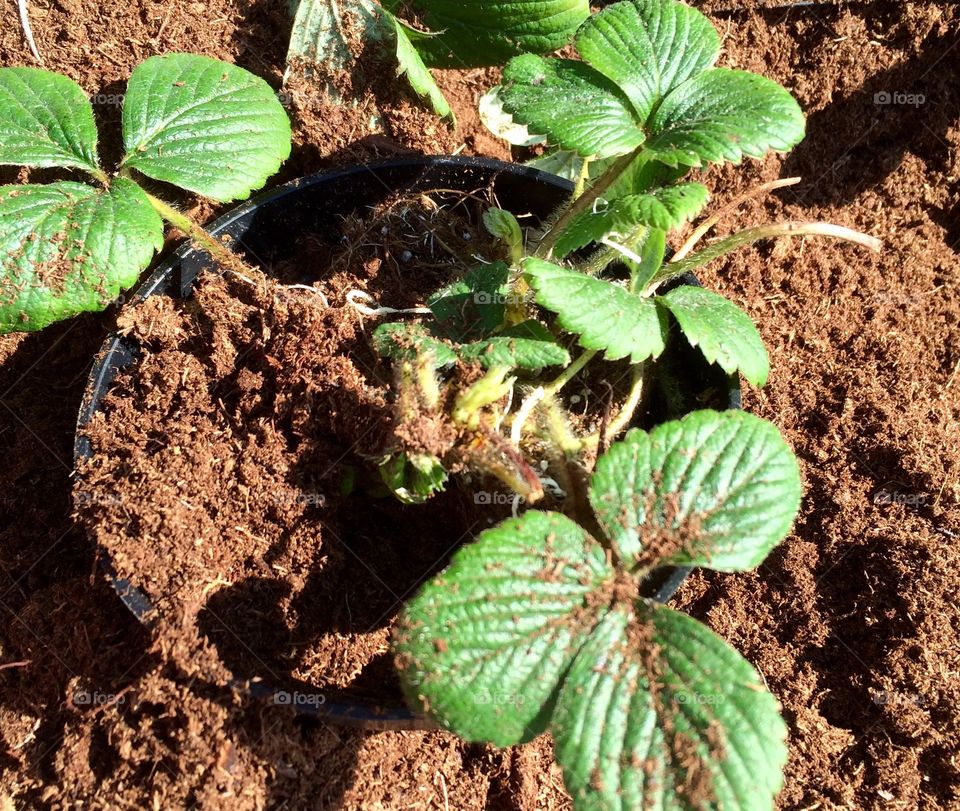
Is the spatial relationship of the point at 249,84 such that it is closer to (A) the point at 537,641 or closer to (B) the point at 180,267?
(B) the point at 180,267

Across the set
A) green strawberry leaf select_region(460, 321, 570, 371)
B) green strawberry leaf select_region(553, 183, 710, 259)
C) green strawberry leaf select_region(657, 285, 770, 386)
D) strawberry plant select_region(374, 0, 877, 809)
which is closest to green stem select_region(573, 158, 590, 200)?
strawberry plant select_region(374, 0, 877, 809)

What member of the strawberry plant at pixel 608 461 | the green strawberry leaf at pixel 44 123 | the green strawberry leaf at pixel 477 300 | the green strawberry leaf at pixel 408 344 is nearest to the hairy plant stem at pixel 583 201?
the strawberry plant at pixel 608 461

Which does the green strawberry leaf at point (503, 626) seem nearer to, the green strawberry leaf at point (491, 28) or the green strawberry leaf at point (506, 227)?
the green strawberry leaf at point (506, 227)

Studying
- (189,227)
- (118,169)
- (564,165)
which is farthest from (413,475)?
(564,165)

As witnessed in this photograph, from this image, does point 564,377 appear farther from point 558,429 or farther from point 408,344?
point 408,344

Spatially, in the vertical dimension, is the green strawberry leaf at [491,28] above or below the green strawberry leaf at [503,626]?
above

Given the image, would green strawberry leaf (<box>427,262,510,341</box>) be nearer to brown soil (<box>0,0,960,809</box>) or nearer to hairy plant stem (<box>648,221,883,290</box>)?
hairy plant stem (<box>648,221,883,290</box>)

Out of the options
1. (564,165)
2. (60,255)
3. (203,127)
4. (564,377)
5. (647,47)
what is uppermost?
(647,47)
